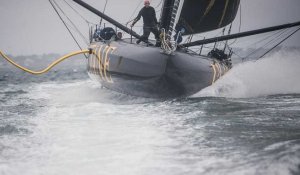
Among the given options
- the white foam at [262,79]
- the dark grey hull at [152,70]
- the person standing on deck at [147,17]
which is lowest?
the white foam at [262,79]

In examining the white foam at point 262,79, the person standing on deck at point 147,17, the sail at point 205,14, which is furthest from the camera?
→ the white foam at point 262,79

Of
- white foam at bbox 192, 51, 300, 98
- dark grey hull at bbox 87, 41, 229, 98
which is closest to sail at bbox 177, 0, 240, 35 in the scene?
white foam at bbox 192, 51, 300, 98

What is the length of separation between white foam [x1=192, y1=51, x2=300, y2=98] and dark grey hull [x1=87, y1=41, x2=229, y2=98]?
4.84ft

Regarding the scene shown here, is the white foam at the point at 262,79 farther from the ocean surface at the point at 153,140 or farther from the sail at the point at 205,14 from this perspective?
the ocean surface at the point at 153,140

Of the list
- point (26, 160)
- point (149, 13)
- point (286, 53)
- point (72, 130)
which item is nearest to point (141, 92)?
point (149, 13)

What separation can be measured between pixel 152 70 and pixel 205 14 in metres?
4.50

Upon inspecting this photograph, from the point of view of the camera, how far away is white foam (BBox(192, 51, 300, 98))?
1019cm

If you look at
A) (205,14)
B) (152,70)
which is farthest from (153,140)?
(205,14)

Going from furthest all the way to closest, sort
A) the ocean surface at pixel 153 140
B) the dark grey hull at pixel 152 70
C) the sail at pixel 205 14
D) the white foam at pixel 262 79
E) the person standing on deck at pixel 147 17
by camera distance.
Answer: the white foam at pixel 262 79 < the sail at pixel 205 14 < the person standing on deck at pixel 147 17 < the dark grey hull at pixel 152 70 < the ocean surface at pixel 153 140

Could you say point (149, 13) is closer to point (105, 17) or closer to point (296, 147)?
point (105, 17)

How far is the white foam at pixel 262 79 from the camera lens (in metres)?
10.2

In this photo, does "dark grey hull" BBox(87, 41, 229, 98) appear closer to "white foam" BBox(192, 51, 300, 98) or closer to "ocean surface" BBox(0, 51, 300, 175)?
"ocean surface" BBox(0, 51, 300, 175)

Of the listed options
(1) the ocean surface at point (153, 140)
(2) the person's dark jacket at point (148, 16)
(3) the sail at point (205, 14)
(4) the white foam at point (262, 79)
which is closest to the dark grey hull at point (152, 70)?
(1) the ocean surface at point (153, 140)

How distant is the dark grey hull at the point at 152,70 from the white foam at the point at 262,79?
58.1 inches
